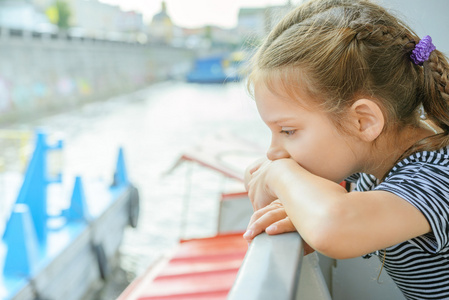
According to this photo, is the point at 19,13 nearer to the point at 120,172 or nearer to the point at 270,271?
the point at 120,172

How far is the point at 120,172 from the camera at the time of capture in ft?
7.36

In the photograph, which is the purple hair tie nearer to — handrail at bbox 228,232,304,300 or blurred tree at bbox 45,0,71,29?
handrail at bbox 228,232,304,300

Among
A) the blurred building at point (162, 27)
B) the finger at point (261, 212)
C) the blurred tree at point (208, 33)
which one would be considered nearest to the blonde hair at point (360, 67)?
the finger at point (261, 212)

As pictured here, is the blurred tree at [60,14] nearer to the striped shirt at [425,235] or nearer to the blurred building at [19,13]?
the blurred building at [19,13]

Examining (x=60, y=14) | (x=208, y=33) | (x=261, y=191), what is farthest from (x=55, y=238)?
(x=208, y=33)

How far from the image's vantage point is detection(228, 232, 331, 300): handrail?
0.25m

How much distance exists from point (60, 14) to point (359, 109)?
10005mm

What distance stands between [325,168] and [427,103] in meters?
0.14

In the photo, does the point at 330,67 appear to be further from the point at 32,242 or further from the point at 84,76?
the point at 84,76

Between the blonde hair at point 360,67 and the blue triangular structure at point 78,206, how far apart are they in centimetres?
133

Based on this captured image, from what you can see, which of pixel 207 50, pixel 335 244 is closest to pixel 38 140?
pixel 335 244

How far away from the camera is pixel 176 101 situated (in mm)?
9242

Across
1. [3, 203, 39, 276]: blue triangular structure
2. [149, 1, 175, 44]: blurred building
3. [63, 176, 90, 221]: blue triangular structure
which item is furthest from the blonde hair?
[149, 1, 175, 44]: blurred building

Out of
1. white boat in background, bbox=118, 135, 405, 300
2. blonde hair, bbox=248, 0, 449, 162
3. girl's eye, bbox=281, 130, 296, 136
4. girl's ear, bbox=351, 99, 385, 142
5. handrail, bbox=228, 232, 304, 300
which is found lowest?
white boat in background, bbox=118, 135, 405, 300
